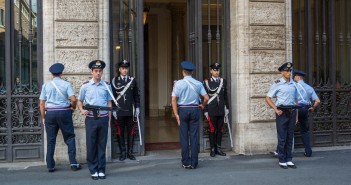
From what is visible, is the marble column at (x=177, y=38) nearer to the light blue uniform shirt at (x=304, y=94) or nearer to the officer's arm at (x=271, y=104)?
the light blue uniform shirt at (x=304, y=94)

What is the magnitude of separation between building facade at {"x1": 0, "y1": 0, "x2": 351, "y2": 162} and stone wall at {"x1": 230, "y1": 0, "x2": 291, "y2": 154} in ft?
0.07

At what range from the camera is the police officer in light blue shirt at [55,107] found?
27.2 feet

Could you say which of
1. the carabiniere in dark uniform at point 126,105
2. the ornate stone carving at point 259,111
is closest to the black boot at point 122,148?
the carabiniere in dark uniform at point 126,105

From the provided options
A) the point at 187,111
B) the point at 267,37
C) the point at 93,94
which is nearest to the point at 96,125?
the point at 93,94

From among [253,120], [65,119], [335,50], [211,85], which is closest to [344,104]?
[335,50]

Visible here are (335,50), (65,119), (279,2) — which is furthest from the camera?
(335,50)

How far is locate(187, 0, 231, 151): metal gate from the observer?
10.4 metres

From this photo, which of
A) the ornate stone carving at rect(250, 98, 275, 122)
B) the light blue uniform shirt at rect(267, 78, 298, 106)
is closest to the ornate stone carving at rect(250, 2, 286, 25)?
the ornate stone carving at rect(250, 98, 275, 122)

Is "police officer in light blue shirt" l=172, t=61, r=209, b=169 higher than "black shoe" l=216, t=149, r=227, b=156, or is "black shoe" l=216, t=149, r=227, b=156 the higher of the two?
"police officer in light blue shirt" l=172, t=61, r=209, b=169

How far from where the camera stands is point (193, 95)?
28.4 ft

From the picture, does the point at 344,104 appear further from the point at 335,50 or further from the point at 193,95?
the point at 193,95

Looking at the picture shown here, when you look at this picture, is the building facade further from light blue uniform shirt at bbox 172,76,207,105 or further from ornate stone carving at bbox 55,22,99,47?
light blue uniform shirt at bbox 172,76,207,105

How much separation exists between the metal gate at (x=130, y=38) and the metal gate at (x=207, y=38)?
129 cm

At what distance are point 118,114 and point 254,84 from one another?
3118 mm
